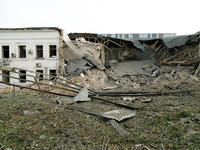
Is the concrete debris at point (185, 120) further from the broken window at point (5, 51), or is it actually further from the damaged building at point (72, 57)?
the broken window at point (5, 51)

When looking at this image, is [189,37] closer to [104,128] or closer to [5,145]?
[104,128]

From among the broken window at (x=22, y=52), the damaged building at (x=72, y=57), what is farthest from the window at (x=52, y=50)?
the broken window at (x=22, y=52)

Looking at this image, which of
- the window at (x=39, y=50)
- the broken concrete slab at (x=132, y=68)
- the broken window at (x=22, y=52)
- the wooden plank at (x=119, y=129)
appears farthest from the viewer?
the broken window at (x=22, y=52)

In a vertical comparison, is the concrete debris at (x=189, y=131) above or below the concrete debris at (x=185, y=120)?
below

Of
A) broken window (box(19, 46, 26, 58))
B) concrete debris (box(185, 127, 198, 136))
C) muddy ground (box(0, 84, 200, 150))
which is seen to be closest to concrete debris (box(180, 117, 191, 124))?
muddy ground (box(0, 84, 200, 150))

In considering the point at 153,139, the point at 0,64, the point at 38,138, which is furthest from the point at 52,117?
the point at 0,64

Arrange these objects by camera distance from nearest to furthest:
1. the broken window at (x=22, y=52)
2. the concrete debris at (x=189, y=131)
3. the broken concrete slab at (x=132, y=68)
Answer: the concrete debris at (x=189, y=131)
the broken concrete slab at (x=132, y=68)
the broken window at (x=22, y=52)

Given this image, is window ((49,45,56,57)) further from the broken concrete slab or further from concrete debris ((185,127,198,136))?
concrete debris ((185,127,198,136))

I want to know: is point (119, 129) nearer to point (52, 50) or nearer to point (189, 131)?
point (189, 131)

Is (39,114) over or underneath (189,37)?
underneath

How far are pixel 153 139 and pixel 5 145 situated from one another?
10.7 feet

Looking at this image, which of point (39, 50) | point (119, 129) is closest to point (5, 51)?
point (39, 50)

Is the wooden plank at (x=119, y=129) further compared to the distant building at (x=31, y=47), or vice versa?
the distant building at (x=31, y=47)

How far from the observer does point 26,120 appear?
12.5 feet
